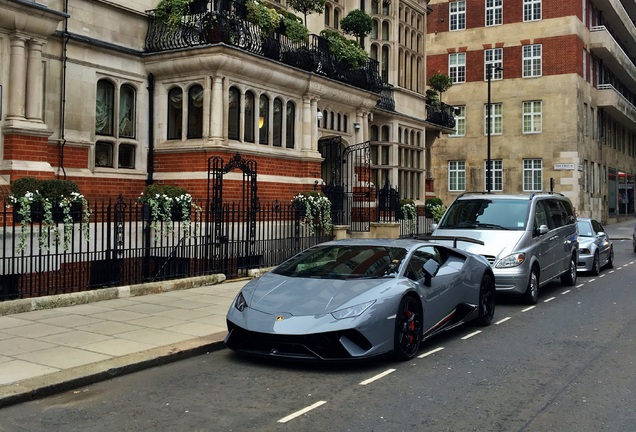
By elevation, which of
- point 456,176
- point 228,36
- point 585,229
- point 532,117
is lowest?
point 585,229

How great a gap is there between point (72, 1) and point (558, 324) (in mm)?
11426

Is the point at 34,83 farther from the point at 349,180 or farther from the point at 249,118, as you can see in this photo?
the point at 349,180

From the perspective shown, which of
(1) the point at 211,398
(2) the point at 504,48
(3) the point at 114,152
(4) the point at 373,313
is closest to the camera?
(1) the point at 211,398

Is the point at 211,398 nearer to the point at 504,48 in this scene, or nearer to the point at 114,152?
the point at 114,152

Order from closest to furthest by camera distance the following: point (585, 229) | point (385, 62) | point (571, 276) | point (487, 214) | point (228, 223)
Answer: point (487, 214)
point (228, 223)
point (571, 276)
point (585, 229)
point (385, 62)

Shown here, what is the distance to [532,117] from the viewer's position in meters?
42.2

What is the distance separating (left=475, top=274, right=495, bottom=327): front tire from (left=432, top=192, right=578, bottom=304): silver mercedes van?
5.40 feet

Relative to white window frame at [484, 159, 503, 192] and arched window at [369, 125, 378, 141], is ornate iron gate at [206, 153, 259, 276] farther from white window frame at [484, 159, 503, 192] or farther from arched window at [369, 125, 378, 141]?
white window frame at [484, 159, 503, 192]

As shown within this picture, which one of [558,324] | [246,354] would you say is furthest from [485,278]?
[246,354]

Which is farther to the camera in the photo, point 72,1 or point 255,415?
point 72,1

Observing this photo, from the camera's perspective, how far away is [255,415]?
555cm

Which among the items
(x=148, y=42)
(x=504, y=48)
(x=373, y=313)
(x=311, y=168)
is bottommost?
(x=373, y=313)

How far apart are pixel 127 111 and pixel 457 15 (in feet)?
111

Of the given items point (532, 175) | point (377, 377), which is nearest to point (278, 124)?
point (377, 377)
